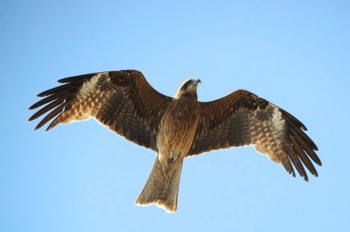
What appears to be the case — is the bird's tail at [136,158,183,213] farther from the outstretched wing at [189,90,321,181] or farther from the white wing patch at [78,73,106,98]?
the white wing patch at [78,73,106,98]

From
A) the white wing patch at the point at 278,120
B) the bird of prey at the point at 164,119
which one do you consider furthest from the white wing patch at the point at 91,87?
the white wing patch at the point at 278,120

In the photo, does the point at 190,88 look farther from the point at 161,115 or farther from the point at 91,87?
the point at 91,87

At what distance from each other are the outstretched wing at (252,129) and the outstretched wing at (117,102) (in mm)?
966

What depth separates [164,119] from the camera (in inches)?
410

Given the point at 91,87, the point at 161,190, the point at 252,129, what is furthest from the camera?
the point at 252,129

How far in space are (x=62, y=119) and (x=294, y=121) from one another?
4.60 metres

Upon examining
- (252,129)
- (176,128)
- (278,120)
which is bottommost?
(176,128)

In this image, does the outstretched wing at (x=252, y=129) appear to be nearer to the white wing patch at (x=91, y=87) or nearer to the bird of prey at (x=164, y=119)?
the bird of prey at (x=164, y=119)

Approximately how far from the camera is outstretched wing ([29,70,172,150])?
1020 centimetres

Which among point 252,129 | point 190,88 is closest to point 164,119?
point 190,88

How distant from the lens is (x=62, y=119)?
10.1 meters

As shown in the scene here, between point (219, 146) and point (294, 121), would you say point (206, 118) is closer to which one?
point (219, 146)

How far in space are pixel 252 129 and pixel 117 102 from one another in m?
2.79

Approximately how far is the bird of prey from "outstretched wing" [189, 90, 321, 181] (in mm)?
20
